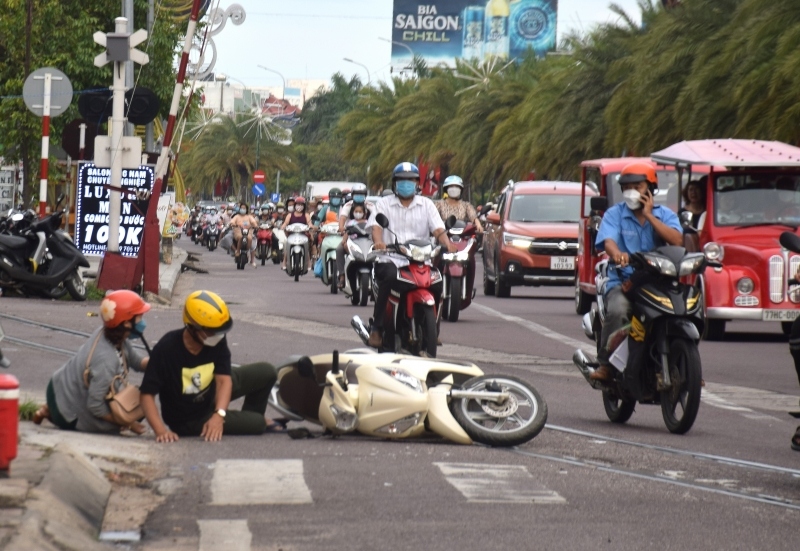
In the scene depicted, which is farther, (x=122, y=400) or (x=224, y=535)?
(x=122, y=400)

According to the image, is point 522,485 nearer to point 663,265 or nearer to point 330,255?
point 663,265

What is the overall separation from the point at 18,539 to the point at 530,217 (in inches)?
834

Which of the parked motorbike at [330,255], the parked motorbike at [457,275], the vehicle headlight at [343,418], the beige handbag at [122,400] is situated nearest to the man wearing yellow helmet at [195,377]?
the beige handbag at [122,400]

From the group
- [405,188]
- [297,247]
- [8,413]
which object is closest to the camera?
[8,413]

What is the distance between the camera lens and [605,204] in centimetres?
1565

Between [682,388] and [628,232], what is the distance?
1095mm

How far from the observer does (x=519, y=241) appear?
83.9ft

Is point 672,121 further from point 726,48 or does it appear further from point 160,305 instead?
point 160,305

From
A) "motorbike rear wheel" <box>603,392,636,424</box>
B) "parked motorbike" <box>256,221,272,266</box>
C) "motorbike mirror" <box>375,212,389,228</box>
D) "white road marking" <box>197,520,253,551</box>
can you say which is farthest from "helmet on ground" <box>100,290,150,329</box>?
"parked motorbike" <box>256,221,272,266</box>

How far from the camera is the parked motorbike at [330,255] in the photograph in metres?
25.5

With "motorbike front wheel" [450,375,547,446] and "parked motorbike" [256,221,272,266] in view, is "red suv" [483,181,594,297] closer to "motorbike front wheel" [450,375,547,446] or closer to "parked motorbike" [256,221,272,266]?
"parked motorbike" [256,221,272,266]

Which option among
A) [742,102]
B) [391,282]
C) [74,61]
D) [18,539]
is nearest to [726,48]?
[742,102]

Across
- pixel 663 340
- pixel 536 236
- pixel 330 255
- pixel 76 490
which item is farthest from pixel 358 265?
pixel 76 490

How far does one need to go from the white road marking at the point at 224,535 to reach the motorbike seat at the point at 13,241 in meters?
14.3
